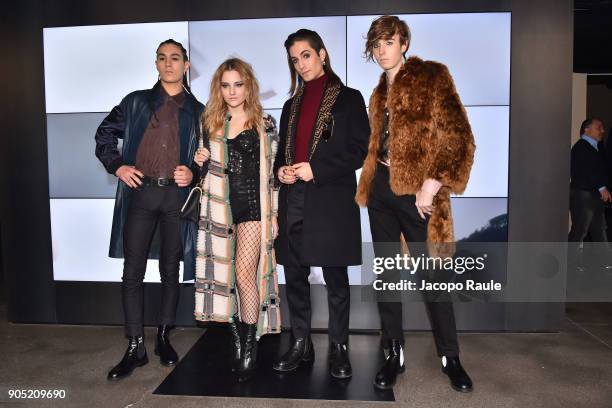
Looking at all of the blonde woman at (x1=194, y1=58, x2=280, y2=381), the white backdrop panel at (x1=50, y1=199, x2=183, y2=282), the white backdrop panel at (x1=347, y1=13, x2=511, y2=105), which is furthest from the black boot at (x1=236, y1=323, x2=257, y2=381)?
the white backdrop panel at (x1=347, y1=13, x2=511, y2=105)

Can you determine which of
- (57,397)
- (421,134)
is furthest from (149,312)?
(421,134)

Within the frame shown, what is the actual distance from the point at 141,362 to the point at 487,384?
75.6 inches

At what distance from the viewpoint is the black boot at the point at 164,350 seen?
9.48 ft

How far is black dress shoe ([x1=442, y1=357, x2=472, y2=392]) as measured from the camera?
2.53 metres

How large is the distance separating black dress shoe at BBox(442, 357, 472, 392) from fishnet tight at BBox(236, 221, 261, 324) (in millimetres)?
1046

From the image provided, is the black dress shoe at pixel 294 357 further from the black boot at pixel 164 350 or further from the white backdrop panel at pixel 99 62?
the white backdrop panel at pixel 99 62

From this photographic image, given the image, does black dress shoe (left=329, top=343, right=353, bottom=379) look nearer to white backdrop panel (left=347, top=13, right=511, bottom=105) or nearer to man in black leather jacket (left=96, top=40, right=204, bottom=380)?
man in black leather jacket (left=96, top=40, right=204, bottom=380)

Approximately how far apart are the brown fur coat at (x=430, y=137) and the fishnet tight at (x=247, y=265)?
778 millimetres

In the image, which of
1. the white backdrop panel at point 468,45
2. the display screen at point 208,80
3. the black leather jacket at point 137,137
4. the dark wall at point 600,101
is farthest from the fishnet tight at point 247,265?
the dark wall at point 600,101

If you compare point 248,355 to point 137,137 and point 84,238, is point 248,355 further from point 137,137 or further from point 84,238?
point 84,238

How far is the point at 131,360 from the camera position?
2.79 metres

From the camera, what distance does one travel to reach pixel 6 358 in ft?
10.0

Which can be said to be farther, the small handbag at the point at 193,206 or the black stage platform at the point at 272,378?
the small handbag at the point at 193,206

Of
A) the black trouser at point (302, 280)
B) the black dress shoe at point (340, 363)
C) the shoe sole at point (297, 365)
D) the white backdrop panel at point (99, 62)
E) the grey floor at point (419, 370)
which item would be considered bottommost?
the grey floor at point (419, 370)
